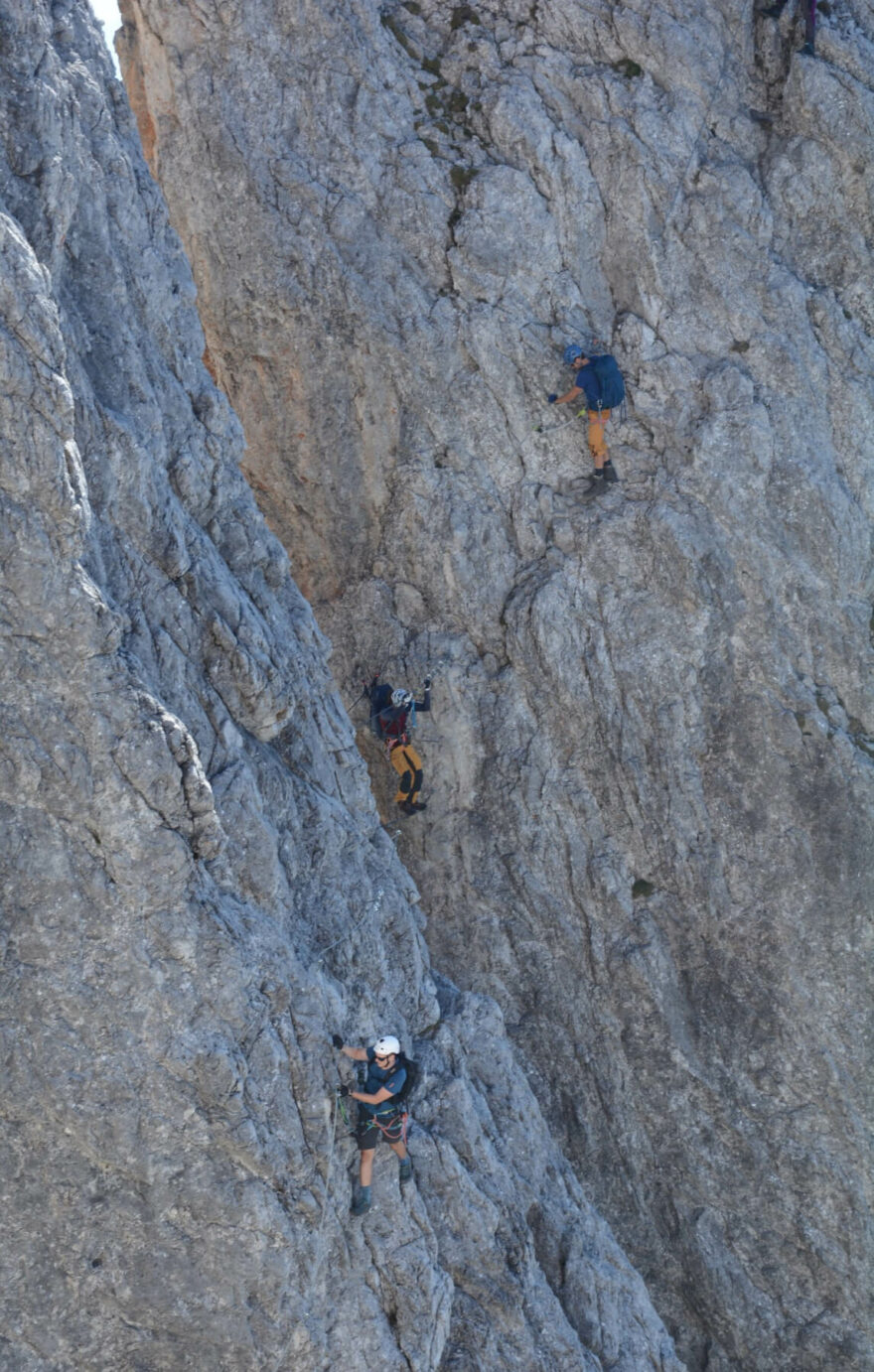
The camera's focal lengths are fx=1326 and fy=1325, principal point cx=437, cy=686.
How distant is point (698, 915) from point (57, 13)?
1746 cm

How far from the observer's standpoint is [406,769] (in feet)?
75.7

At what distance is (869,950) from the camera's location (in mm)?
23250

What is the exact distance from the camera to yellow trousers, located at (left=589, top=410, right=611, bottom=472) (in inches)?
945

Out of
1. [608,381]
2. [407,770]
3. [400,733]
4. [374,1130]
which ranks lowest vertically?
[374,1130]

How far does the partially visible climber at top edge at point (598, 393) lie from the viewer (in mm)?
23438

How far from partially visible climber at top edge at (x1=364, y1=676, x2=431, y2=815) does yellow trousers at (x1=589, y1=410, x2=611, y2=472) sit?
537 cm

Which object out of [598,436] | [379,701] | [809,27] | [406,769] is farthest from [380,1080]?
[809,27]

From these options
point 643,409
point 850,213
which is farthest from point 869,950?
point 850,213

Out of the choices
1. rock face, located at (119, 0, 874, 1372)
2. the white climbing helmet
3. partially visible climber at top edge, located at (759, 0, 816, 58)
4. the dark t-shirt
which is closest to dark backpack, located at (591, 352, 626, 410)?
rock face, located at (119, 0, 874, 1372)

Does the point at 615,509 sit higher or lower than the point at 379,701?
higher

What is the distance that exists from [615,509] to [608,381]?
2382mm

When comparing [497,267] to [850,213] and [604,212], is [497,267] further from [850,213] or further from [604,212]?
[850,213]

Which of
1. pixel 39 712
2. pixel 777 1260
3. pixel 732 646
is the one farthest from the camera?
pixel 732 646

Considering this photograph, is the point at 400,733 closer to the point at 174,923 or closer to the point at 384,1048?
the point at 384,1048
